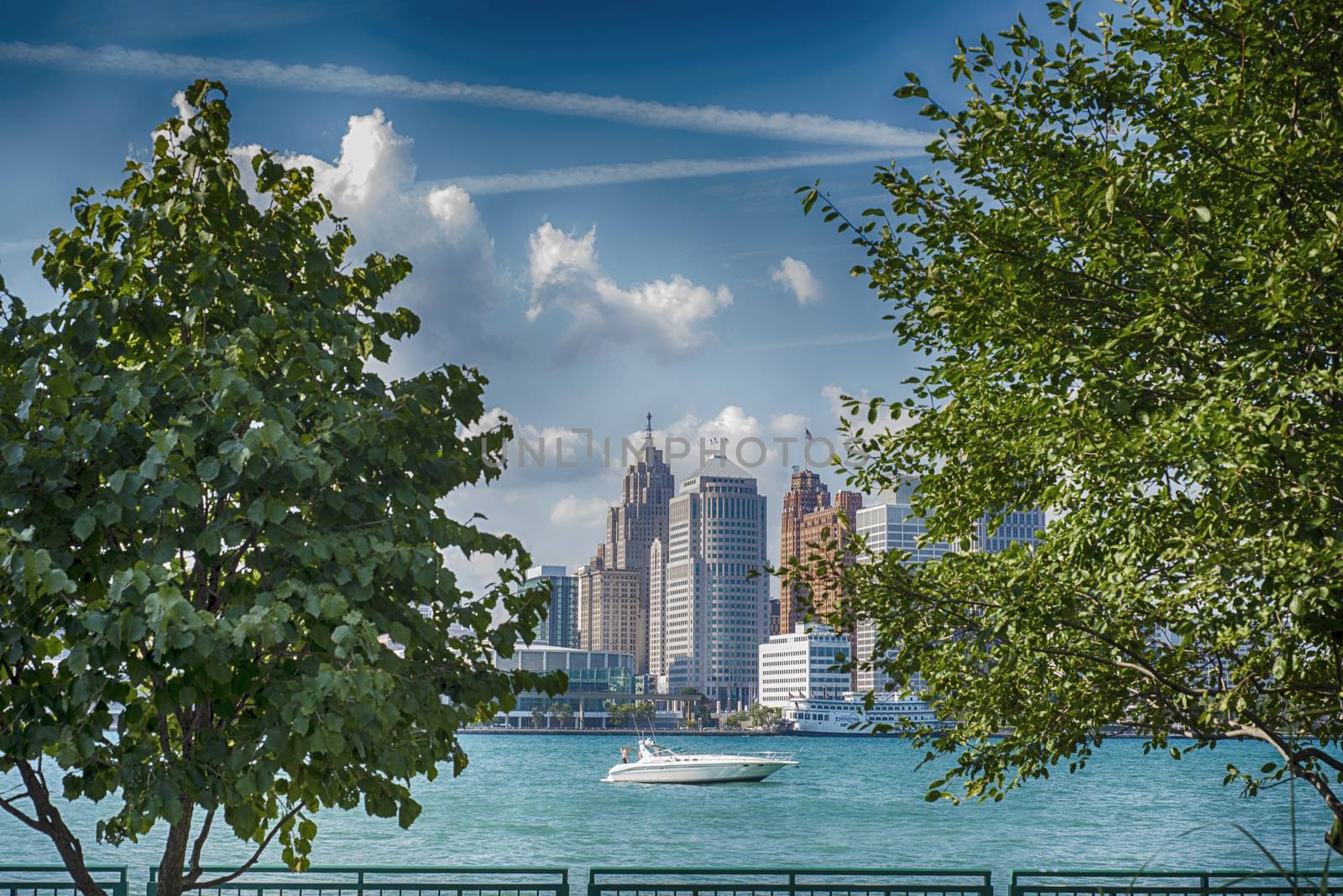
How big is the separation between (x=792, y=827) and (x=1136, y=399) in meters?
82.1

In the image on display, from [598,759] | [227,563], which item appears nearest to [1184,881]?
[227,563]

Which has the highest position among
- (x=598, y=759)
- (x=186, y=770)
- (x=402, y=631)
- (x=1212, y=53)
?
(x=1212, y=53)

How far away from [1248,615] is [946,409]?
11.8 ft

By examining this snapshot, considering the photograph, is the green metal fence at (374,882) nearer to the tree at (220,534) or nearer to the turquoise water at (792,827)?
the turquoise water at (792,827)

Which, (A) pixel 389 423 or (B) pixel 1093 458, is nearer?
(A) pixel 389 423

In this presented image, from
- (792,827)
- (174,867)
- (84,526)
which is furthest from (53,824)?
(792,827)

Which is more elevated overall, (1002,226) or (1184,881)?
(1002,226)

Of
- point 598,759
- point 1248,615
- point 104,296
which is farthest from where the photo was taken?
point 598,759

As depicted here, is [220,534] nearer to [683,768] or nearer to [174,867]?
[174,867]

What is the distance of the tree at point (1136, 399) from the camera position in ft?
29.6

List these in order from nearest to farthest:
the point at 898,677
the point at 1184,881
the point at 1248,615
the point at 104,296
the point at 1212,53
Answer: the point at 104,296 < the point at 1248,615 < the point at 1212,53 < the point at 898,677 < the point at 1184,881

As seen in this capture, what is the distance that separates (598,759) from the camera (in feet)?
564

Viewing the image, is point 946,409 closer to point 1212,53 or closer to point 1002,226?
point 1002,226

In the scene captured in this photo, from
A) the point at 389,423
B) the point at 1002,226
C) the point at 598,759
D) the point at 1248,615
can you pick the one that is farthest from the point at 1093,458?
the point at 598,759
